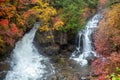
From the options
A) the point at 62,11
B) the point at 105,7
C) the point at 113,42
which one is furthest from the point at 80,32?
the point at 113,42

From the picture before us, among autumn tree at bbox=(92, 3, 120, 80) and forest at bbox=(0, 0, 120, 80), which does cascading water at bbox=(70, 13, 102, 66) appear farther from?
autumn tree at bbox=(92, 3, 120, 80)

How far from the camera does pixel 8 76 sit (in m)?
19.2

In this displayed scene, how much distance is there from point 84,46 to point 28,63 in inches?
249

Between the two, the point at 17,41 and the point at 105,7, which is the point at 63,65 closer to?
the point at 17,41

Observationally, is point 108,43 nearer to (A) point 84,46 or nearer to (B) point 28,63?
(B) point 28,63

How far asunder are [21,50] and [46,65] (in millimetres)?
3190

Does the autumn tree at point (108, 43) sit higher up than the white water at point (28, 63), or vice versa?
the autumn tree at point (108, 43)

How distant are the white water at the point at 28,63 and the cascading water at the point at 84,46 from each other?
3.00m

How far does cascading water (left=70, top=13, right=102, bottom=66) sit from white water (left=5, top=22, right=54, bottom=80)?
3.00m

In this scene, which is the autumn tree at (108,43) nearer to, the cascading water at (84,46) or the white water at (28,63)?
the white water at (28,63)

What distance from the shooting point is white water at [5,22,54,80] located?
1952 cm

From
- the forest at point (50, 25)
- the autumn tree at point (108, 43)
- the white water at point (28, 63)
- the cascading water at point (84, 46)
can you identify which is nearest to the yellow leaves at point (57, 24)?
the forest at point (50, 25)

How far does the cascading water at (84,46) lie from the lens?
23.5m

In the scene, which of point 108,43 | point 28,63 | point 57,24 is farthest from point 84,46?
point 108,43
